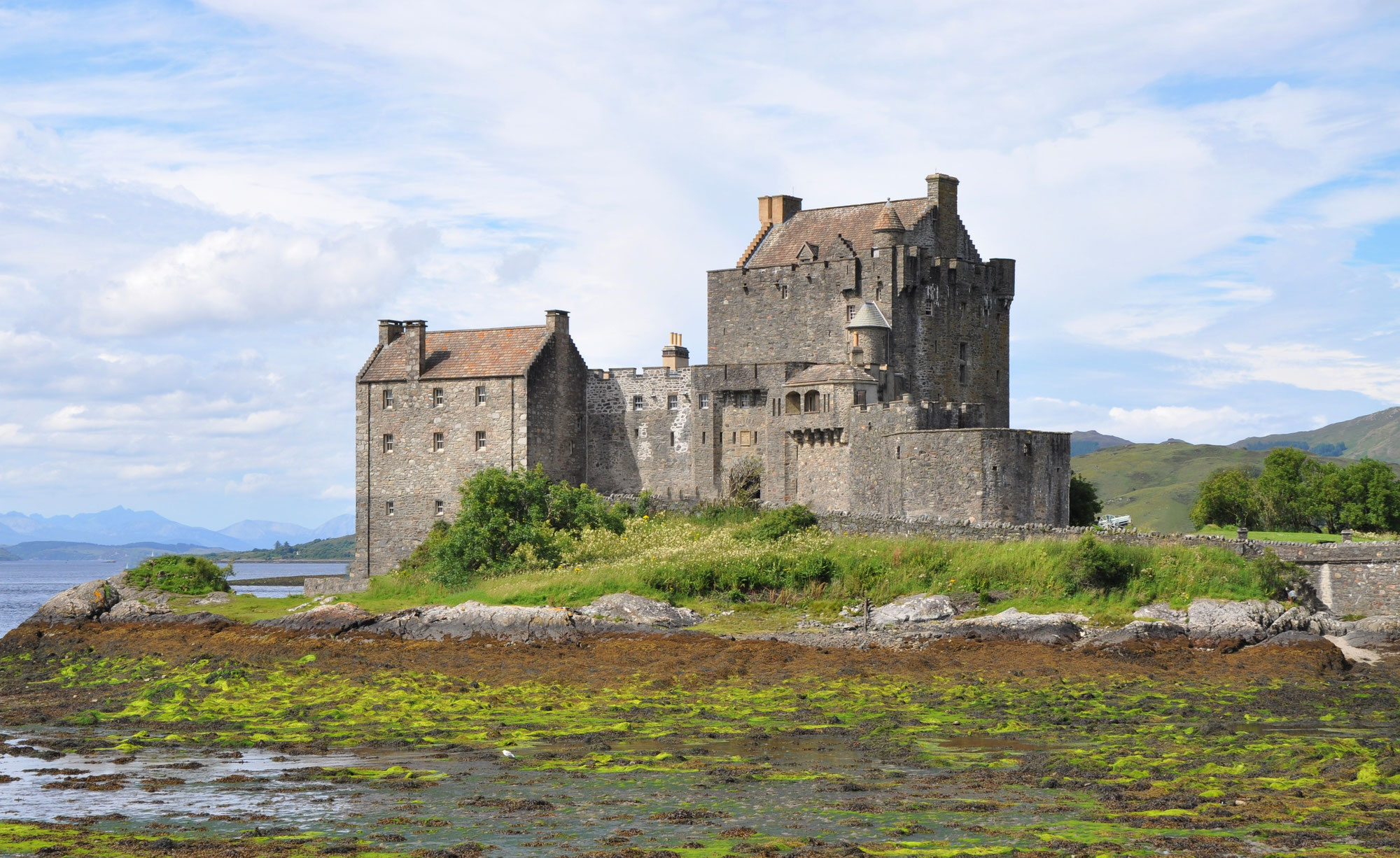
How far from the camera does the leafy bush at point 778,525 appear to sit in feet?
155

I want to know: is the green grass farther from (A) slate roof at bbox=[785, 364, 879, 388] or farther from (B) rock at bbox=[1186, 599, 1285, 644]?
(A) slate roof at bbox=[785, 364, 879, 388]

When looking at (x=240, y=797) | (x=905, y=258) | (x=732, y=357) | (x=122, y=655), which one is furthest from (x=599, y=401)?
(x=240, y=797)

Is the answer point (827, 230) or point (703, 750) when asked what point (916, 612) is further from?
point (827, 230)

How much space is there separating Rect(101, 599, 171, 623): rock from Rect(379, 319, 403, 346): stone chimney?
57.5ft

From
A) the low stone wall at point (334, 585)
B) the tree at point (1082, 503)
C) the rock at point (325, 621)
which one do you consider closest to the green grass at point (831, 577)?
the rock at point (325, 621)

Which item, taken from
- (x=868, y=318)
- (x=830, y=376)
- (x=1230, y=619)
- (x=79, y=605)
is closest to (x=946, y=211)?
(x=868, y=318)

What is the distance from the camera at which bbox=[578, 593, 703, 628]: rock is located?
128 ft

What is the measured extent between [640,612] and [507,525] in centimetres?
933

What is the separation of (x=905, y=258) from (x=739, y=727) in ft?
119

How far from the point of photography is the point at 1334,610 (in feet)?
137

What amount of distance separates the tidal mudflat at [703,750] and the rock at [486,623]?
5.27 ft

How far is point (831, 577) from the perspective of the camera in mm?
43125

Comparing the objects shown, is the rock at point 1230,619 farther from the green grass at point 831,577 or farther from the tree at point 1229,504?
the tree at point 1229,504

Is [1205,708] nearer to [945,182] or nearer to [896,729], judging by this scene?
[896,729]
